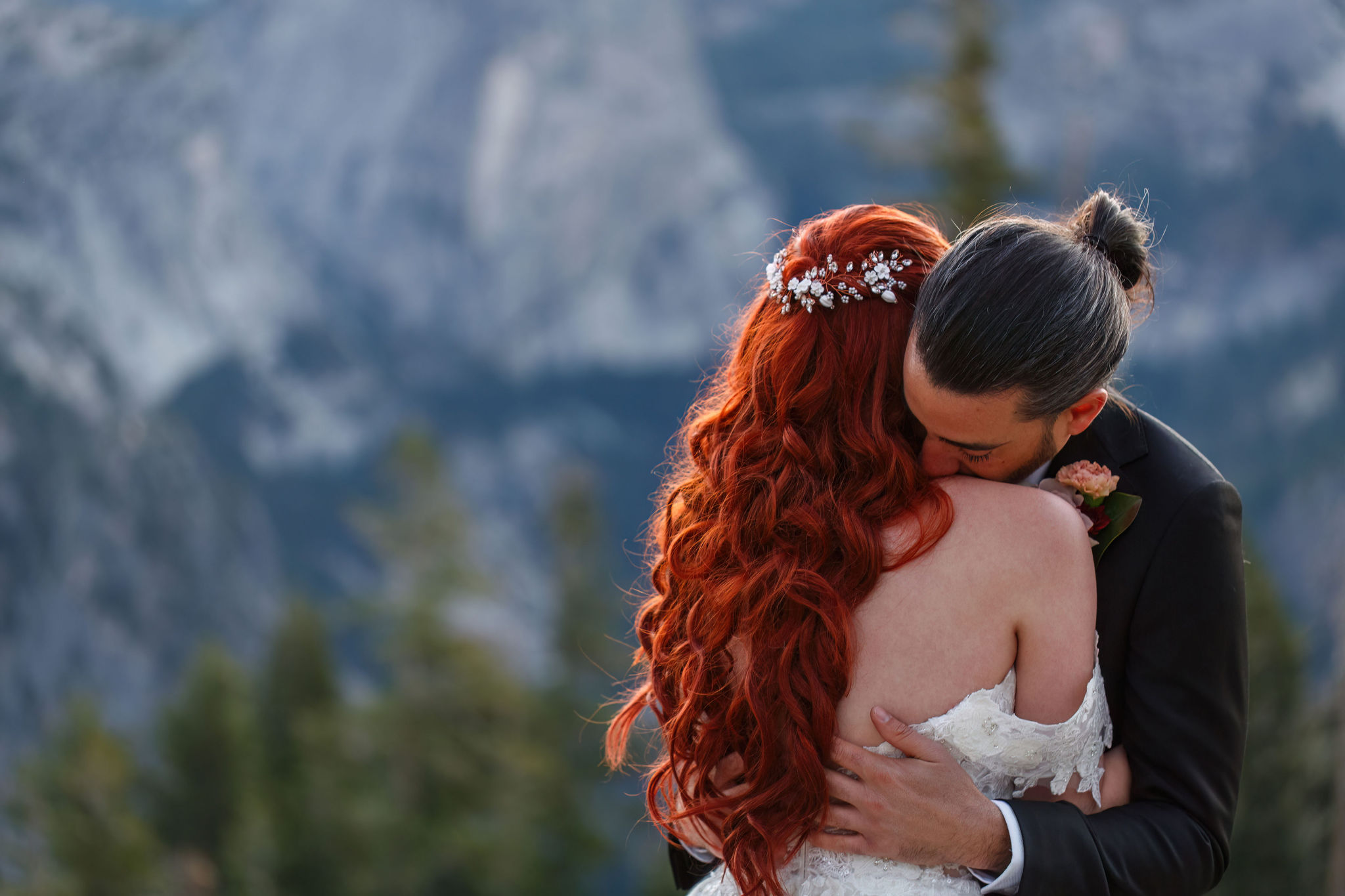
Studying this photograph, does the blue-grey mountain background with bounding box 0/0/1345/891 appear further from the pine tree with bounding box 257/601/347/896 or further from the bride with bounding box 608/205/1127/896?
the bride with bounding box 608/205/1127/896

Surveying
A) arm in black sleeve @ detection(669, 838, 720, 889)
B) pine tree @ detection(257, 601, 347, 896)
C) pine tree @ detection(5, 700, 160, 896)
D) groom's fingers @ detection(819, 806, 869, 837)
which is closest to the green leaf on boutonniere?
groom's fingers @ detection(819, 806, 869, 837)

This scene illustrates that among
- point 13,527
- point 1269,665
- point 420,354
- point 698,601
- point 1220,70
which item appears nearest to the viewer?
point 698,601

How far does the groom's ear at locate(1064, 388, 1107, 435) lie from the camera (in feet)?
6.52

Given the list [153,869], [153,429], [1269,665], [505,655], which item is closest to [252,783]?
[153,869]

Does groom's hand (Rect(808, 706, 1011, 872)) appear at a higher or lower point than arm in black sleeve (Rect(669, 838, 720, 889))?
higher

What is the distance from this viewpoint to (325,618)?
84.1 ft

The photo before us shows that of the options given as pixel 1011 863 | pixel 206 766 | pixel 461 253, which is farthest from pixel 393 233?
pixel 1011 863

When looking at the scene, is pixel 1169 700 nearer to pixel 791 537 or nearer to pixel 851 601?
pixel 851 601

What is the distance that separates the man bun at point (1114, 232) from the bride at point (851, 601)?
32 centimetres

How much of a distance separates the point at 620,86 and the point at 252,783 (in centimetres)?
5490

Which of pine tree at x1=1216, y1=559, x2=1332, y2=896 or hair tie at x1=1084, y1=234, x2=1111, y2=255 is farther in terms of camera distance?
pine tree at x1=1216, y1=559, x2=1332, y2=896

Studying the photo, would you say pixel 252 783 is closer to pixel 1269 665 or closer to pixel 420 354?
pixel 1269 665

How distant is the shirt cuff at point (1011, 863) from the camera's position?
6.46 feet

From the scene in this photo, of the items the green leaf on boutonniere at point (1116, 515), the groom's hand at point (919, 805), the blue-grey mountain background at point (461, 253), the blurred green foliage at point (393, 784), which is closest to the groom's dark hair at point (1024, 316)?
the green leaf on boutonniere at point (1116, 515)
